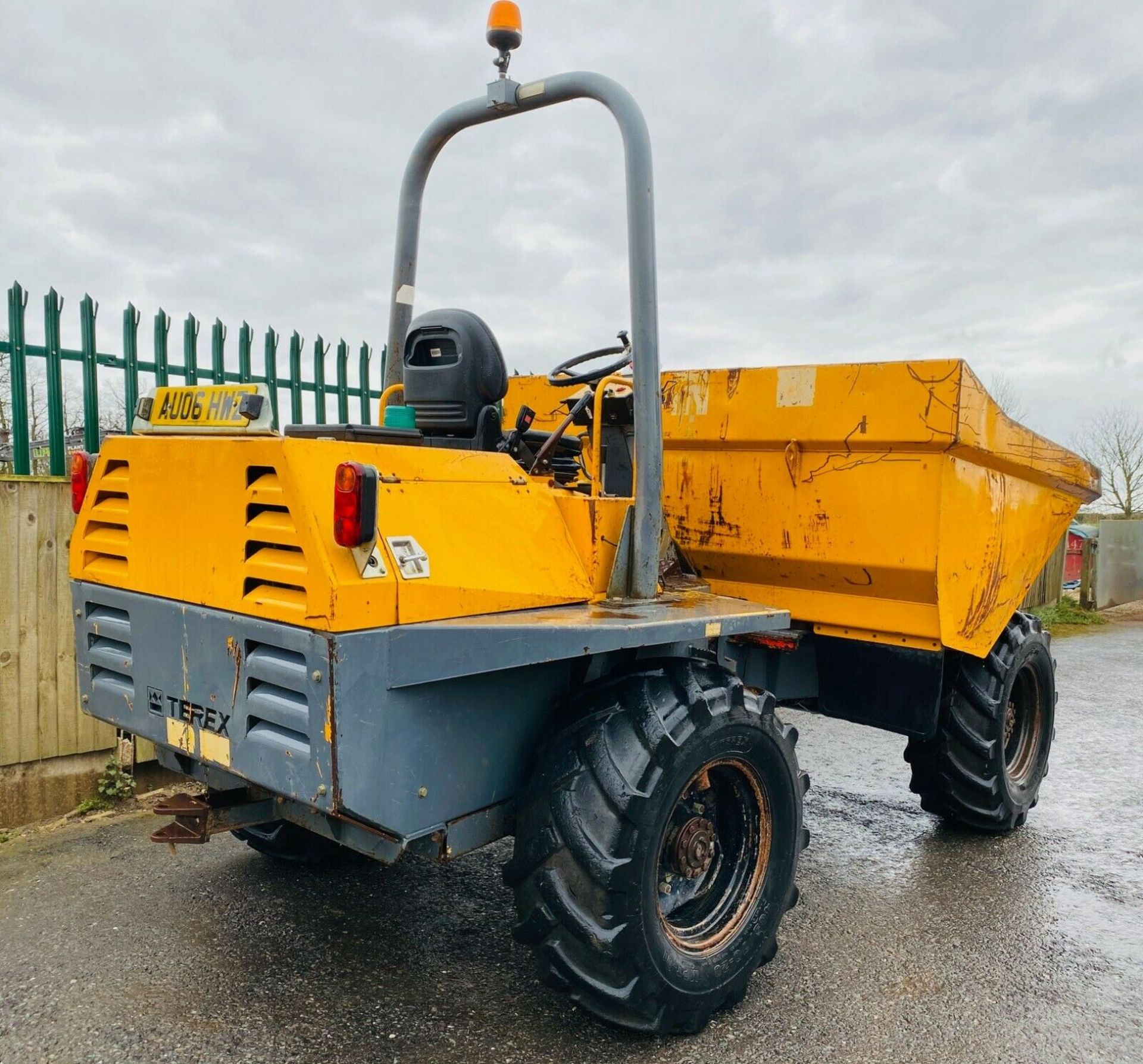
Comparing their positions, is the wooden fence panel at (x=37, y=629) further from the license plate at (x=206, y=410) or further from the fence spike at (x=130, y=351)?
the license plate at (x=206, y=410)

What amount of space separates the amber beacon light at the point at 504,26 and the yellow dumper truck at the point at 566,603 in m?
0.01

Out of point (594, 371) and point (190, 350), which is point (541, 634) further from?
point (190, 350)

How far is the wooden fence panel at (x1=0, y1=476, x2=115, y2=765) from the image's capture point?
438 cm

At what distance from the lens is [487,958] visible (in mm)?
3227

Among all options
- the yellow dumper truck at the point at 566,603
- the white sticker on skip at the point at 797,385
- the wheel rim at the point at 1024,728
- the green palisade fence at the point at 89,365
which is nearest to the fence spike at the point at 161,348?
the green palisade fence at the point at 89,365

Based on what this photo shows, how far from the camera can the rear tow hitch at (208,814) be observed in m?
2.76

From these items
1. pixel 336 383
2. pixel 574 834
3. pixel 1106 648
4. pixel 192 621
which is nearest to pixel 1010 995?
pixel 574 834

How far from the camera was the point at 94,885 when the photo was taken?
3.79 meters

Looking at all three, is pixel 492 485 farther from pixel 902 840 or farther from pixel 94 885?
pixel 902 840

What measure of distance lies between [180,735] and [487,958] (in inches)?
49.3

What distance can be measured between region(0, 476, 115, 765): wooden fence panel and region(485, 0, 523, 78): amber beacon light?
2845 millimetres

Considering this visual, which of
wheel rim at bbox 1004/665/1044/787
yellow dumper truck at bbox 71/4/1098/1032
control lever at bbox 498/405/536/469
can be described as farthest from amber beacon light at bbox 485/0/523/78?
wheel rim at bbox 1004/665/1044/787

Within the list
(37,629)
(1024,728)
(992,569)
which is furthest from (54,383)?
(1024,728)

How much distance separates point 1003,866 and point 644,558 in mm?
2304
